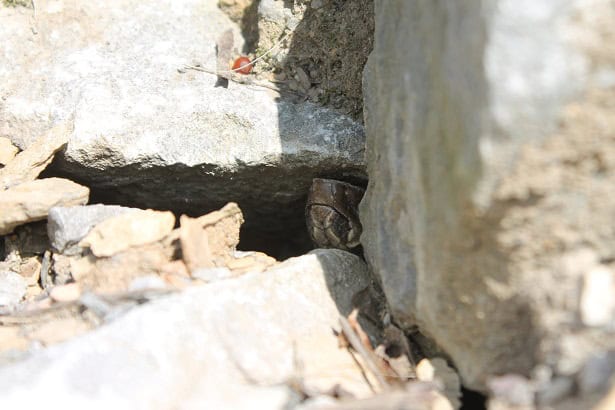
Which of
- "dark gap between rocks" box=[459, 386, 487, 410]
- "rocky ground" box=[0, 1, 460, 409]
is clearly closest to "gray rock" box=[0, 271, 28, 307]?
"rocky ground" box=[0, 1, 460, 409]

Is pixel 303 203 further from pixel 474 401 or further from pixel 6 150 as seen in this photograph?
pixel 474 401

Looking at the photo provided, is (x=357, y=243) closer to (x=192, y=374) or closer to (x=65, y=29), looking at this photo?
(x=192, y=374)

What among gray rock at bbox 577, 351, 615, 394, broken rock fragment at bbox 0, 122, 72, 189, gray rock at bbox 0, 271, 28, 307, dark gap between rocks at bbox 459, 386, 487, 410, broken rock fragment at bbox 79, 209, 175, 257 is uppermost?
broken rock fragment at bbox 0, 122, 72, 189

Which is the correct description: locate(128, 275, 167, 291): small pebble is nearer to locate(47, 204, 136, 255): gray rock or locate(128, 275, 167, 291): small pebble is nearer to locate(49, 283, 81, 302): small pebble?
locate(49, 283, 81, 302): small pebble

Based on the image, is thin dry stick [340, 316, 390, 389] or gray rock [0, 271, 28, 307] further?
gray rock [0, 271, 28, 307]

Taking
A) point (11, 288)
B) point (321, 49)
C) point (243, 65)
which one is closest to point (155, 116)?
point (243, 65)
